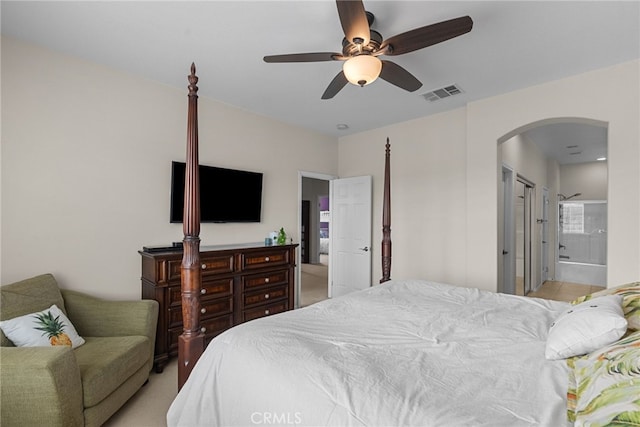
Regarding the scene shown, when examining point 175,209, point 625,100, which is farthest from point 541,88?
point 175,209

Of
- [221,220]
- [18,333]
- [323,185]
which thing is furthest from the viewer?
[323,185]

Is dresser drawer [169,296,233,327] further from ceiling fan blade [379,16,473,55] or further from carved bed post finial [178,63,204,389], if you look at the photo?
ceiling fan blade [379,16,473,55]

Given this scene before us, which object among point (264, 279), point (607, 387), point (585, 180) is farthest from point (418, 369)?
point (585, 180)

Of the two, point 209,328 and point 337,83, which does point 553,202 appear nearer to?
point 337,83

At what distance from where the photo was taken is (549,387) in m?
1.07

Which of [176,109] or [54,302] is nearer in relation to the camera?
[54,302]

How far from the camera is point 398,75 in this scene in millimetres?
2242

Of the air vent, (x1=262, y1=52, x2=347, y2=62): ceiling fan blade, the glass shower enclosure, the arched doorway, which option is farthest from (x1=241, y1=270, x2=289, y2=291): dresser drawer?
the glass shower enclosure

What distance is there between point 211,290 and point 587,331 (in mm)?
2883

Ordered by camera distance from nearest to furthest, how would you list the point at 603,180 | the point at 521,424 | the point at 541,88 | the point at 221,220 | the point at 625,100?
the point at 521,424 → the point at 625,100 → the point at 541,88 → the point at 221,220 → the point at 603,180

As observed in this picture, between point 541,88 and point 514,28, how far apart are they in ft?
4.05

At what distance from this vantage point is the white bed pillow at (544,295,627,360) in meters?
1.18

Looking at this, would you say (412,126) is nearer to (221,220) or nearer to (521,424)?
(221,220)

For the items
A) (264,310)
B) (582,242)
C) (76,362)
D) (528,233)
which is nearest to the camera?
(76,362)
